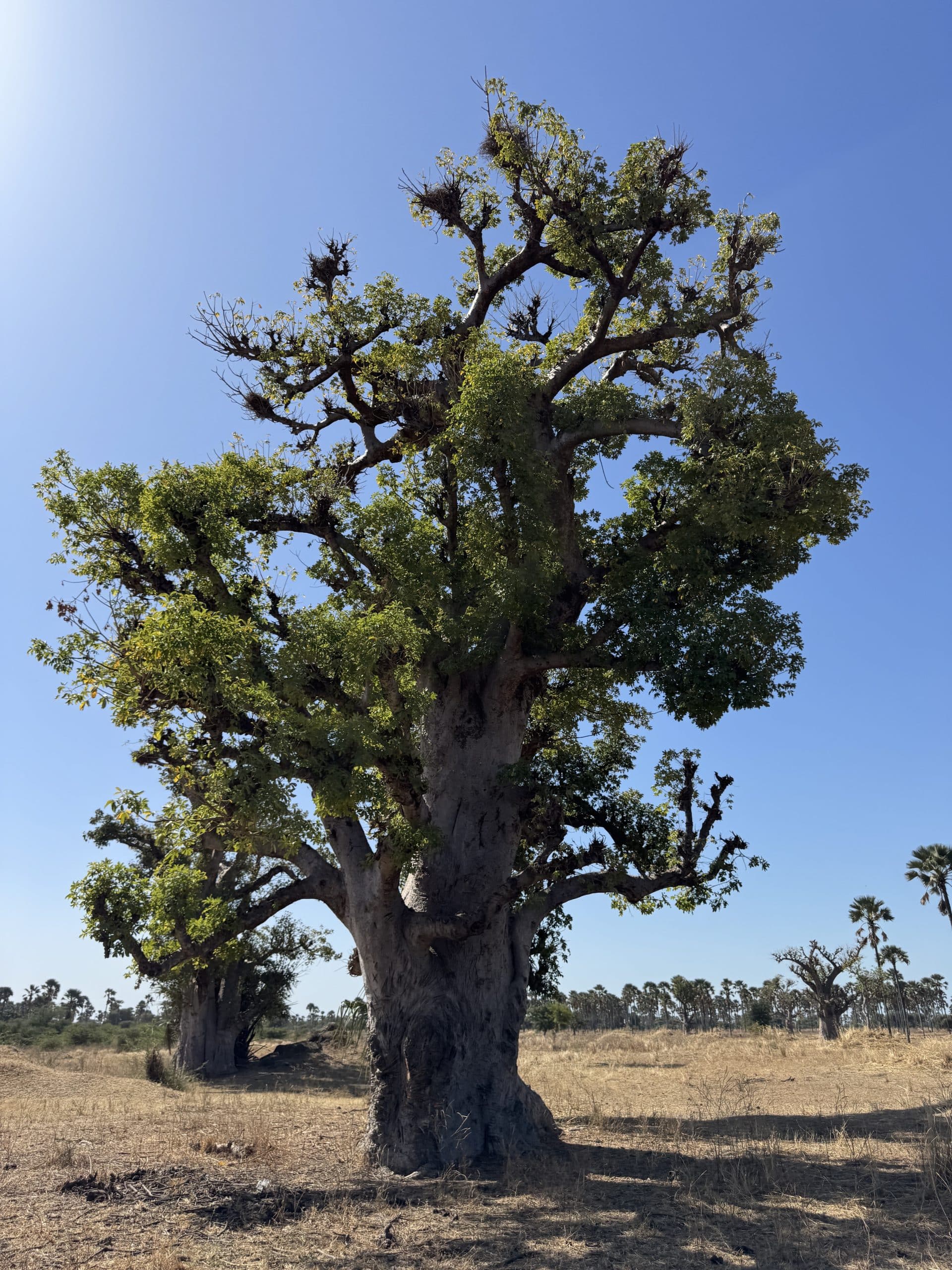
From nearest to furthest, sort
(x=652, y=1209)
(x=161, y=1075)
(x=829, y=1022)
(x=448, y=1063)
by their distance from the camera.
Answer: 1. (x=652, y=1209)
2. (x=448, y=1063)
3. (x=161, y=1075)
4. (x=829, y=1022)

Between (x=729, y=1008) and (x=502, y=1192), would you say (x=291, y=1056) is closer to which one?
(x=502, y=1192)

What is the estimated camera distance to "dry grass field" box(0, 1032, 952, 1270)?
6.60m

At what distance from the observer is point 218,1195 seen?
313 inches

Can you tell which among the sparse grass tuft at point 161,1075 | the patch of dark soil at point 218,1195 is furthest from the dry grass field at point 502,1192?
the sparse grass tuft at point 161,1075

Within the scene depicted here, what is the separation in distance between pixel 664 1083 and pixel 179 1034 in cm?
1602

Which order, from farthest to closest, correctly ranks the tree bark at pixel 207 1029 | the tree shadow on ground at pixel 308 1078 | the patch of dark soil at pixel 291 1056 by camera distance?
→ 1. the patch of dark soil at pixel 291 1056
2. the tree bark at pixel 207 1029
3. the tree shadow on ground at pixel 308 1078

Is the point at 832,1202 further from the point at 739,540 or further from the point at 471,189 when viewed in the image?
the point at 471,189

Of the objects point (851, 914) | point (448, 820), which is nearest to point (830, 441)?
point (448, 820)

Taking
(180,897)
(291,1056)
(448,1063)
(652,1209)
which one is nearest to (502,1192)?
(652,1209)

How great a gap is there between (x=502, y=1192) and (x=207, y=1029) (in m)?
21.5

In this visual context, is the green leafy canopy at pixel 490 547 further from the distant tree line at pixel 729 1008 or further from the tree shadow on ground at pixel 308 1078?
the distant tree line at pixel 729 1008

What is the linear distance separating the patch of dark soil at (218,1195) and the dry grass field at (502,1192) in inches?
1.1

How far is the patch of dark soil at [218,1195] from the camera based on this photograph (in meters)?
7.56

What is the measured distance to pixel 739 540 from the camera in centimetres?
1105
